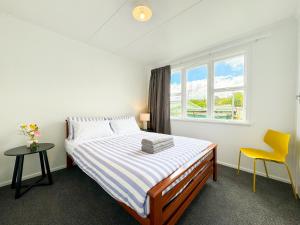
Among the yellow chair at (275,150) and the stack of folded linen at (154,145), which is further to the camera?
the yellow chair at (275,150)

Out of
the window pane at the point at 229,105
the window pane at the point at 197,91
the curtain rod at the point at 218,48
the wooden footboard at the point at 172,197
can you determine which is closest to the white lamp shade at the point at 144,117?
the window pane at the point at 197,91

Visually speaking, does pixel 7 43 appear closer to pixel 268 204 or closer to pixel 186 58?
pixel 186 58

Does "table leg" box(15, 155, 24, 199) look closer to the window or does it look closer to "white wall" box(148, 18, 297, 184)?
the window

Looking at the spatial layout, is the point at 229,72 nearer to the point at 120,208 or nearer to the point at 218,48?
the point at 218,48

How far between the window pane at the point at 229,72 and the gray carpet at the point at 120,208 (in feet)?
5.84

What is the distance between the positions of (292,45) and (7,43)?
423 centimetres

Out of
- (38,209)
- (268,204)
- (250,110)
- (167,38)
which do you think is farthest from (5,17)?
(268,204)

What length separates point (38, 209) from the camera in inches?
58.0

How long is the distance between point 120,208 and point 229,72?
2.96m

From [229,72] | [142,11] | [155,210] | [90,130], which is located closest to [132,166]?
[155,210]

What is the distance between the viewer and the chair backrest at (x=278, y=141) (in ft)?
5.82

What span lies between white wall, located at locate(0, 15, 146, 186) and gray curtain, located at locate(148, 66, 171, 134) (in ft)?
3.66

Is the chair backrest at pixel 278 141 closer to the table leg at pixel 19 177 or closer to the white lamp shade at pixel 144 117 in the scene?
the white lamp shade at pixel 144 117

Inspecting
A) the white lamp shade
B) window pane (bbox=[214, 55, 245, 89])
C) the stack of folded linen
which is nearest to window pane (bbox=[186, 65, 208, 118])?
window pane (bbox=[214, 55, 245, 89])
